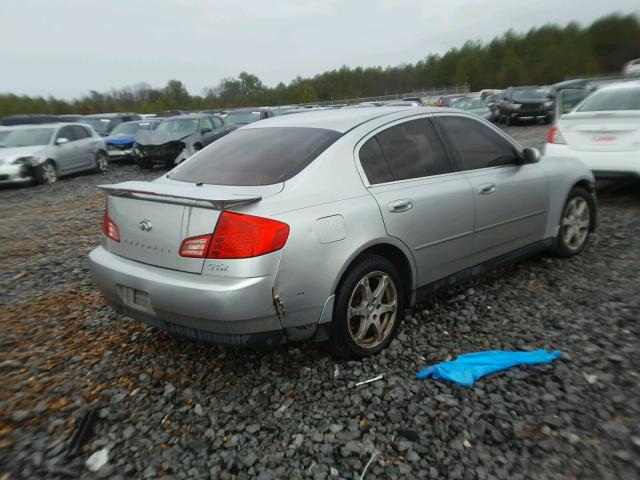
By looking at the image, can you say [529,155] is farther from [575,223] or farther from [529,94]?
[529,94]

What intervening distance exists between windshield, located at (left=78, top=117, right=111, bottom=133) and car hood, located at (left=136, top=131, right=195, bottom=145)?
6359 mm

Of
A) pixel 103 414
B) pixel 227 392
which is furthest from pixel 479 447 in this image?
pixel 103 414

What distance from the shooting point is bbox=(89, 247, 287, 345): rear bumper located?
2580 millimetres

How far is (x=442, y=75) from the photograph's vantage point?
2842 inches

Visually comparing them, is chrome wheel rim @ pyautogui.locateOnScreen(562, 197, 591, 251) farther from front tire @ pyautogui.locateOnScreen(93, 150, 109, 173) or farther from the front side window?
front tire @ pyautogui.locateOnScreen(93, 150, 109, 173)

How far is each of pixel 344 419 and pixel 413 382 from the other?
521mm

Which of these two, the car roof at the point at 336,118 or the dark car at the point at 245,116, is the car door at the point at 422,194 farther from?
the dark car at the point at 245,116

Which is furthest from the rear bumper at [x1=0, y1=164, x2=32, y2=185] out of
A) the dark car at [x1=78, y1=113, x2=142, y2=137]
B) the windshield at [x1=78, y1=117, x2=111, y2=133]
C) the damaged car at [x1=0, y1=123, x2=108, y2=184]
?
the windshield at [x1=78, y1=117, x2=111, y2=133]

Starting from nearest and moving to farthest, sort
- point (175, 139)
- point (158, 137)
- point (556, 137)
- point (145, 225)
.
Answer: point (145, 225)
point (556, 137)
point (175, 139)
point (158, 137)

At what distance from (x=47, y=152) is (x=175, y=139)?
328cm

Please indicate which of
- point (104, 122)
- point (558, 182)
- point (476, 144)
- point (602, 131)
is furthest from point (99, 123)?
point (558, 182)

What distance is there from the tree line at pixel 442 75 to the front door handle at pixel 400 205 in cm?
4974

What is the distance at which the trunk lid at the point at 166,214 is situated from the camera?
2.69 meters

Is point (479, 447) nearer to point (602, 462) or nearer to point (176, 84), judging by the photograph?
point (602, 462)
